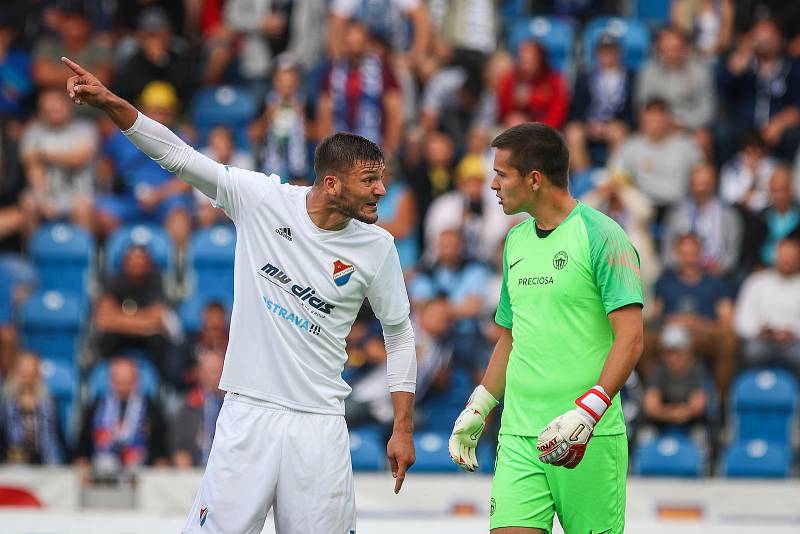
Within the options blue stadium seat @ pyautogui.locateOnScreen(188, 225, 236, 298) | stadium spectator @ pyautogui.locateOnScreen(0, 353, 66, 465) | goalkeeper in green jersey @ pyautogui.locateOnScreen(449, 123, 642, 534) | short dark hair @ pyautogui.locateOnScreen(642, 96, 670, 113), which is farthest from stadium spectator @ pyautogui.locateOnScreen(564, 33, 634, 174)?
goalkeeper in green jersey @ pyautogui.locateOnScreen(449, 123, 642, 534)

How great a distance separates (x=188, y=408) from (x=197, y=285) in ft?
7.15

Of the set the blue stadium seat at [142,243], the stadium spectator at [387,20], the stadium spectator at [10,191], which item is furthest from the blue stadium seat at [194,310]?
the stadium spectator at [387,20]

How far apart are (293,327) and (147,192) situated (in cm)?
843

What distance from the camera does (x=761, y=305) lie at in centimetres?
1305

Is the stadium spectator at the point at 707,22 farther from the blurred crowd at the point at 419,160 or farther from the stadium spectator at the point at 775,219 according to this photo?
the stadium spectator at the point at 775,219

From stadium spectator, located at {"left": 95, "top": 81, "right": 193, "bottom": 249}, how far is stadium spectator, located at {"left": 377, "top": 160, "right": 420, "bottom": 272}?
6.59ft

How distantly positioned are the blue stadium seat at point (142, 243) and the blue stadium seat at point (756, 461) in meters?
5.64

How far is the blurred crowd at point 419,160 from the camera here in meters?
12.5

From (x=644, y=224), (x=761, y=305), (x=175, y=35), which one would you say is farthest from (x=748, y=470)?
(x=175, y=35)

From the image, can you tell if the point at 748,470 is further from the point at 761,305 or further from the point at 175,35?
the point at 175,35

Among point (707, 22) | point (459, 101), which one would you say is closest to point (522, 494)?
point (459, 101)

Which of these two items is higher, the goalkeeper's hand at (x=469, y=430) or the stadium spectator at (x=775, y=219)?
the stadium spectator at (x=775, y=219)

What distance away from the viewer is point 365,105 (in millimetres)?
15078

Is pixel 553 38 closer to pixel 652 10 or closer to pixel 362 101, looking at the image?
pixel 652 10
